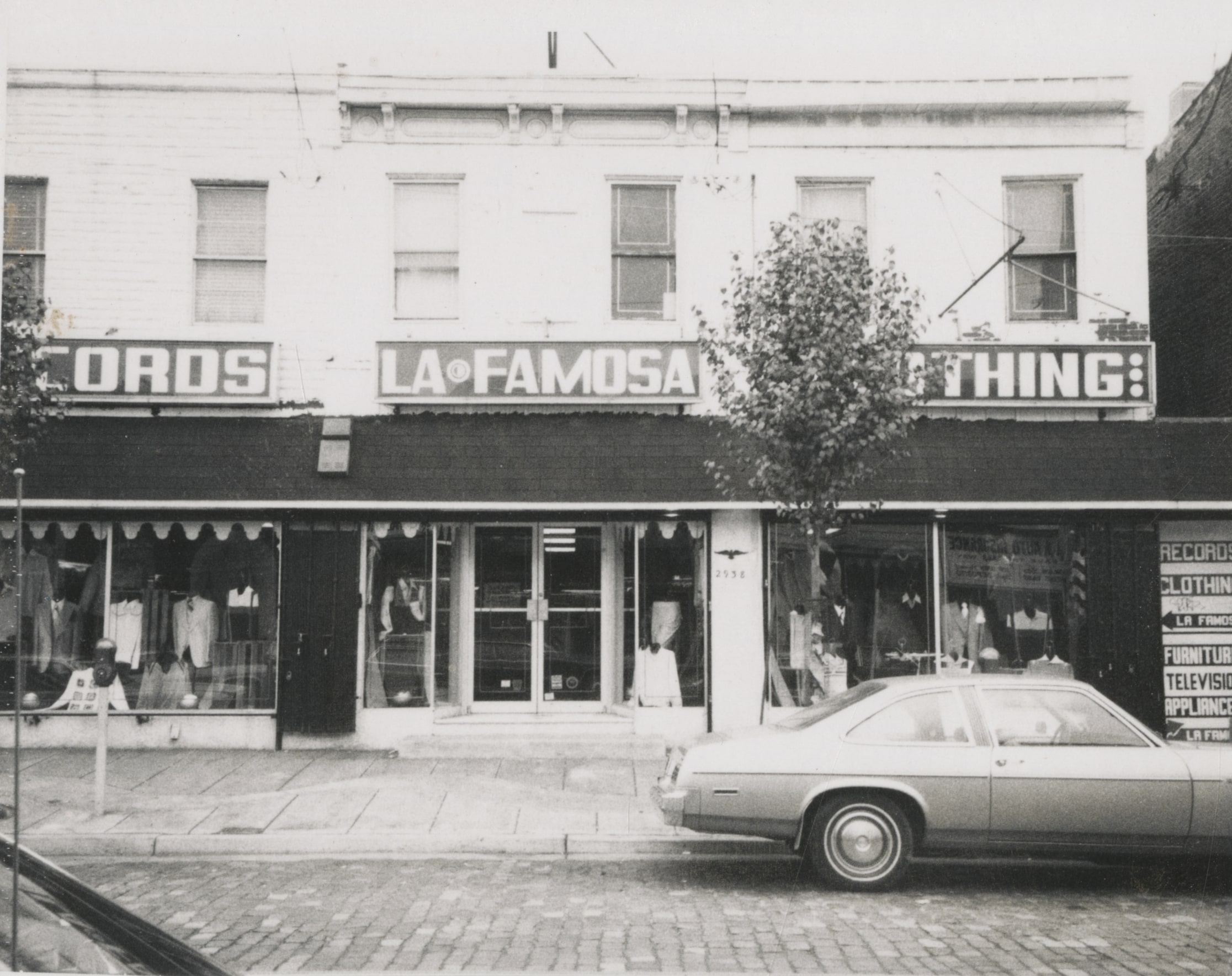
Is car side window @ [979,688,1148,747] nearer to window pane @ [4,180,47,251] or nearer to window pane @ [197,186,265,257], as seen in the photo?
window pane @ [197,186,265,257]

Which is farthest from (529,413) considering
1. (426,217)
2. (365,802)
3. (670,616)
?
(365,802)

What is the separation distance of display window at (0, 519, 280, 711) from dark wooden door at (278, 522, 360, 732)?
256 mm

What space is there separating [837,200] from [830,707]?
742cm

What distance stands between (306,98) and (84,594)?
6.26m

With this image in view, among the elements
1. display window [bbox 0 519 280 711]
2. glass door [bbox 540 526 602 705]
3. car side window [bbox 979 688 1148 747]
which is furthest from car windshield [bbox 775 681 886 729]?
display window [bbox 0 519 280 711]

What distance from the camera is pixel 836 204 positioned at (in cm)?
1352

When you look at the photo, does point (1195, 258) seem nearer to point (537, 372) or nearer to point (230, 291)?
point (537, 372)

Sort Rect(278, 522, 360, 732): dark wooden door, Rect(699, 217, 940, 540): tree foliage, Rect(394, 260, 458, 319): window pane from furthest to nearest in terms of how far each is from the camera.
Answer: Rect(394, 260, 458, 319): window pane < Rect(278, 522, 360, 732): dark wooden door < Rect(699, 217, 940, 540): tree foliage

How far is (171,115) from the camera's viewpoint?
13.1 metres

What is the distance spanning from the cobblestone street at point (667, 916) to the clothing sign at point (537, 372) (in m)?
5.78

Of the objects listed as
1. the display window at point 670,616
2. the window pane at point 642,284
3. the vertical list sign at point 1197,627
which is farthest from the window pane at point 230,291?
the vertical list sign at point 1197,627

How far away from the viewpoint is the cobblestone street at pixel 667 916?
598cm

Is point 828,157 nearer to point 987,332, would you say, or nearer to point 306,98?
point 987,332

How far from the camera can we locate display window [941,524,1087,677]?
513 inches
